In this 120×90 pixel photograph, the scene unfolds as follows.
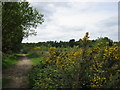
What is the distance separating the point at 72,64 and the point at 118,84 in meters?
1.65

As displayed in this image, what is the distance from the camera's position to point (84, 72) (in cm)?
514

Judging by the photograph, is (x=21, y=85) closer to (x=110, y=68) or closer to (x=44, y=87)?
(x=44, y=87)

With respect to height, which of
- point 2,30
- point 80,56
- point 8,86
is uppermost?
point 2,30

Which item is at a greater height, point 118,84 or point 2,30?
point 2,30

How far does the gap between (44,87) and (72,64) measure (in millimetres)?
1474

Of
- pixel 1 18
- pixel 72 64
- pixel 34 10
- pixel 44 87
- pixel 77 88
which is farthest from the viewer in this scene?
pixel 34 10

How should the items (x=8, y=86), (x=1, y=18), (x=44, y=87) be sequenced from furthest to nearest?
(x=1, y=18) → (x=8, y=86) → (x=44, y=87)

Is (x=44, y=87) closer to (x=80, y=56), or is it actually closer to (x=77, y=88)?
(x=77, y=88)

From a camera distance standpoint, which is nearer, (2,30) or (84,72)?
(84,72)

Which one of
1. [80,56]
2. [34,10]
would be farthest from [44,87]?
[34,10]

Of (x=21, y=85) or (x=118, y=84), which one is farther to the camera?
A: (x=21, y=85)

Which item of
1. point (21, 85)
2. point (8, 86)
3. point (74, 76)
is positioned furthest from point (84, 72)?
point (8, 86)

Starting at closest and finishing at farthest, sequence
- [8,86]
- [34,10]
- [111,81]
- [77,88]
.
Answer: [111,81] → [77,88] → [8,86] → [34,10]

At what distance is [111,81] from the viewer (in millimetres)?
4527
